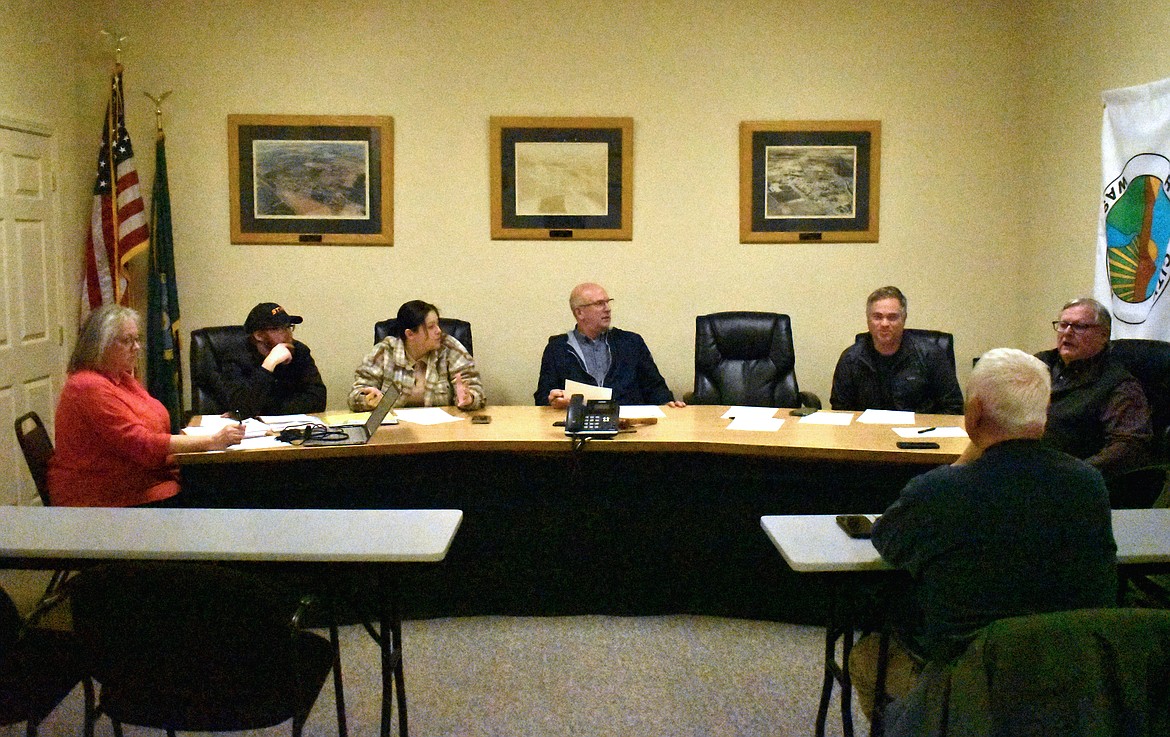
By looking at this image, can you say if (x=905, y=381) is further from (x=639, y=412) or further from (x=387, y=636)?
(x=387, y=636)

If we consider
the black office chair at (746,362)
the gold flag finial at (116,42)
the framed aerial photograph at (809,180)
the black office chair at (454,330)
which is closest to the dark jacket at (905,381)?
the black office chair at (746,362)

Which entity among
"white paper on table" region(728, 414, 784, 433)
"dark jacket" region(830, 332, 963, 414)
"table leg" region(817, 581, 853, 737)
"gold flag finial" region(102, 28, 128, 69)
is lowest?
"table leg" region(817, 581, 853, 737)

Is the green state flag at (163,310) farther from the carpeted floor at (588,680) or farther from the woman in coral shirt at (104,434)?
the carpeted floor at (588,680)

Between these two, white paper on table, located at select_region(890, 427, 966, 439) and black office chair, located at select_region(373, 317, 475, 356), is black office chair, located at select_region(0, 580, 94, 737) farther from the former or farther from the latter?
white paper on table, located at select_region(890, 427, 966, 439)

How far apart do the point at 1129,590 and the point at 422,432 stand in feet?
7.47

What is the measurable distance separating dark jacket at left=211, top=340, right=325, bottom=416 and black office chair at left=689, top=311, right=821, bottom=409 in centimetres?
176

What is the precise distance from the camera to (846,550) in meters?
2.11

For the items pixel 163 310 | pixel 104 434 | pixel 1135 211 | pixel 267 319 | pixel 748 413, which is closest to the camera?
pixel 104 434

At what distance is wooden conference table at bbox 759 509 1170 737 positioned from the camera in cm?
204

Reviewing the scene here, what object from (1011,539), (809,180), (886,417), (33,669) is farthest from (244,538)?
(809,180)

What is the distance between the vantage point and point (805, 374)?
5383 millimetres

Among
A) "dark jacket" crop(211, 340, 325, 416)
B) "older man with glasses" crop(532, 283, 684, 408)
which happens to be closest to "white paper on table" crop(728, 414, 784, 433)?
"older man with glasses" crop(532, 283, 684, 408)

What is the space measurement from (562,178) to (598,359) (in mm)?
1220

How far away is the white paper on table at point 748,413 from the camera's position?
386cm
